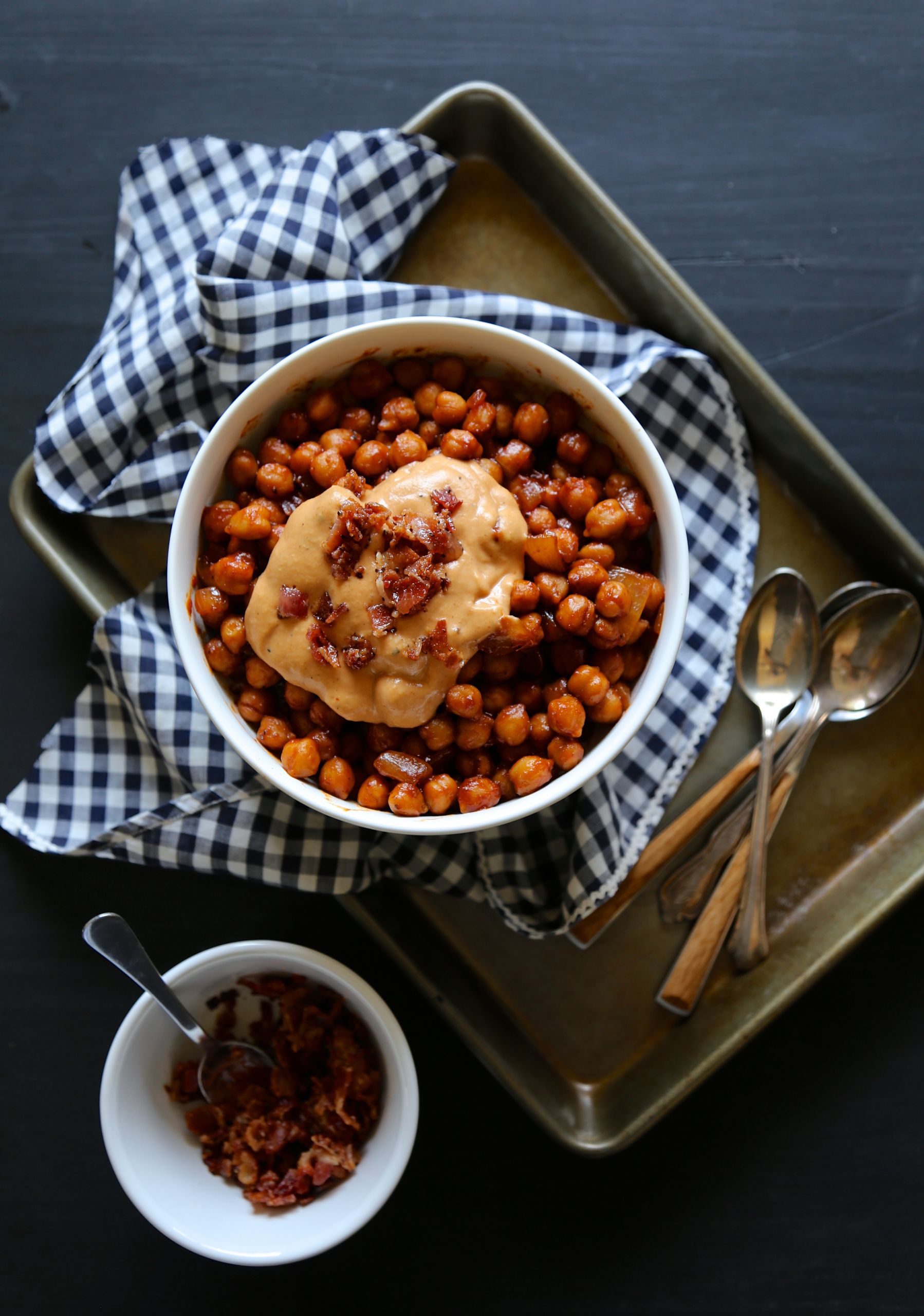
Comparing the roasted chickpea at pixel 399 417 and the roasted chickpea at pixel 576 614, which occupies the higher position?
the roasted chickpea at pixel 399 417

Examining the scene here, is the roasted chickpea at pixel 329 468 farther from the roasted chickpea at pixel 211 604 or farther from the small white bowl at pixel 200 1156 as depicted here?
the small white bowl at pixel 200 1156

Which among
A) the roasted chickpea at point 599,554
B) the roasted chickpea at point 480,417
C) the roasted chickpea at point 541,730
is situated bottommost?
the roasted chickpea at point 541,730

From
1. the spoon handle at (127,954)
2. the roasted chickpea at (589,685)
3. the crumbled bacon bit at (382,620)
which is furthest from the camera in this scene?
the spoon handle at (127,954)

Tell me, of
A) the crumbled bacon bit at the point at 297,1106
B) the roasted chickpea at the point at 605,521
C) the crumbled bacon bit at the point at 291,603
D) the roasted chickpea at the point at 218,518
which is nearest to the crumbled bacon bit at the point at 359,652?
the crumbled bacon bit at the point at 291,603

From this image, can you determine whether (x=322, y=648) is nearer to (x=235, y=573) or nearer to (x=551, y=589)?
(x=235, y=573)

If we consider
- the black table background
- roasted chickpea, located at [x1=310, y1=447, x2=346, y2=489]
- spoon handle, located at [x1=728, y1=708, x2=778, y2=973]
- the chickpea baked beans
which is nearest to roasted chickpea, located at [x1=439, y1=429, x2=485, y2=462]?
the chickpea baked beans

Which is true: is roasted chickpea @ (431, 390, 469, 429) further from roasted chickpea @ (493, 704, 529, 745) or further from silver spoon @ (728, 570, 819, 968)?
silver spoon @ (728, 570, 819, 968)

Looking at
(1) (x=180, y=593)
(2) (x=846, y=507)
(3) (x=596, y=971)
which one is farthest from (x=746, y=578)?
(1) (x=180, y=593)
